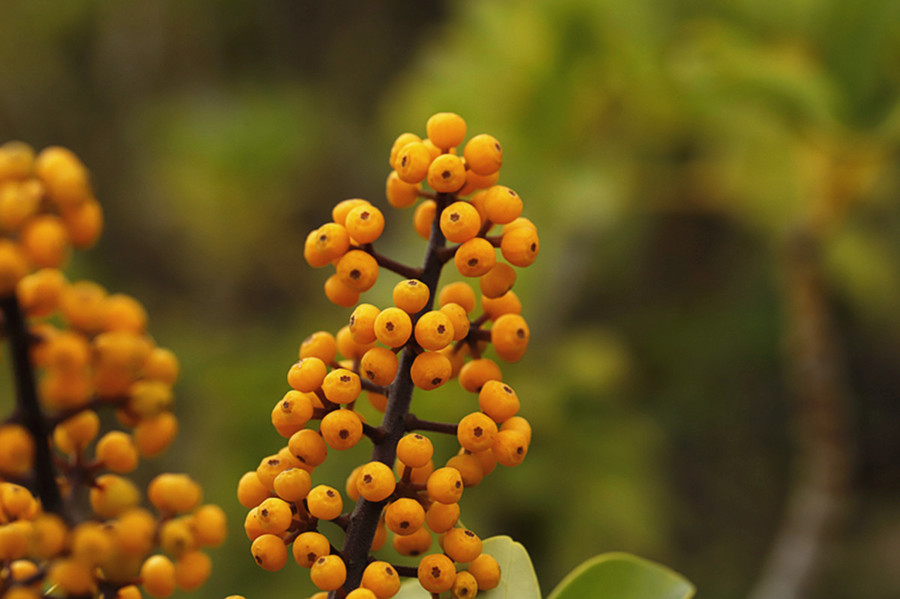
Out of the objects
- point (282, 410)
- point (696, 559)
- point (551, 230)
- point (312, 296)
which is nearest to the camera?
point (282, 410)

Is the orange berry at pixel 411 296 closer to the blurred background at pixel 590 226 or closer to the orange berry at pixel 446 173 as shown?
the orange berry at pixel 446 173

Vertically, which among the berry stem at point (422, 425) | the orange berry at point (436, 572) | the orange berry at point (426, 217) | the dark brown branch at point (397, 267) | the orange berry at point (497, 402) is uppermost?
the orange berry at point (426, 217)

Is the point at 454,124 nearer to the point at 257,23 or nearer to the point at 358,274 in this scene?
the point at 358,274

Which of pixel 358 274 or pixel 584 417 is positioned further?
pixel 584 417

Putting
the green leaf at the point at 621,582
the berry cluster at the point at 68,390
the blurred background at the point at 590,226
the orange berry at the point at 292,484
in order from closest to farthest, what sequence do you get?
the berry cluster at the point at 68,390 → the orange berry at the point at 292,484 → the green leaf at the point at 621,582 → the blurred background at the point at 590,226

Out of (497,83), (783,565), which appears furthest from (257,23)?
(783,565)

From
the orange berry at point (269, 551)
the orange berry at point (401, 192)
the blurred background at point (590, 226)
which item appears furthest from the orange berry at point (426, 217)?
the blurred background at point (590, 226)

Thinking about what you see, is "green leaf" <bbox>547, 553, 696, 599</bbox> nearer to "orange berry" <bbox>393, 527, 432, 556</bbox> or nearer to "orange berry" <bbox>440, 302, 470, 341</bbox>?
"orange berry" <bbox>393, 527, 432, 556</bbox>
